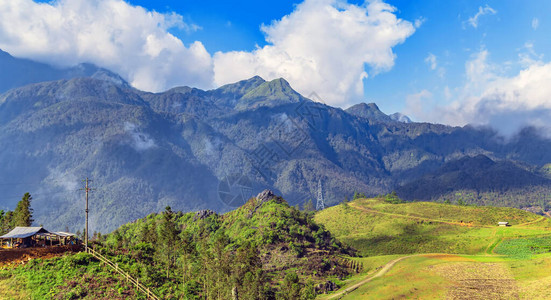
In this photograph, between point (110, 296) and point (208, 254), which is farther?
point (208, 254)

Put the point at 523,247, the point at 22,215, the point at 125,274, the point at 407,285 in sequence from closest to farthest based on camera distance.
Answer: the point at 125,274, the point at 407,285, the point at 22,215, the point at 523,247

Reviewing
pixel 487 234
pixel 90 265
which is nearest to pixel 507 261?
pixel 487 234

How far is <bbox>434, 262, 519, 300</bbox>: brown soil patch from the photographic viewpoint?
87625 mm

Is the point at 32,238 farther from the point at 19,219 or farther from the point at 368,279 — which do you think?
the point at 368,279

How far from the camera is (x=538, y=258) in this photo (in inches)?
4222

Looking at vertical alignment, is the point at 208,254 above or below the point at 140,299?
above

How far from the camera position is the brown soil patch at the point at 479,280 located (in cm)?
8762

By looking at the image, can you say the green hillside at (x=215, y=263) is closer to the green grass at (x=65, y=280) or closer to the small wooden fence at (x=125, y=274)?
the green grass at (x=65, y=280)

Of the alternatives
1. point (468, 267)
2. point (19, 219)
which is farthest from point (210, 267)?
point (19, 219)

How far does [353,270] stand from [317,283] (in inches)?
837

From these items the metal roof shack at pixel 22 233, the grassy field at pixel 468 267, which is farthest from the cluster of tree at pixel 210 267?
the grassy field at pixel 468 267

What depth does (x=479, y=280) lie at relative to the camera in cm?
9738

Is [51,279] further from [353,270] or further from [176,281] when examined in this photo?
[353,270]

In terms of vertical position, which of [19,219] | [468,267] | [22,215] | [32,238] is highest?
[22,215]
